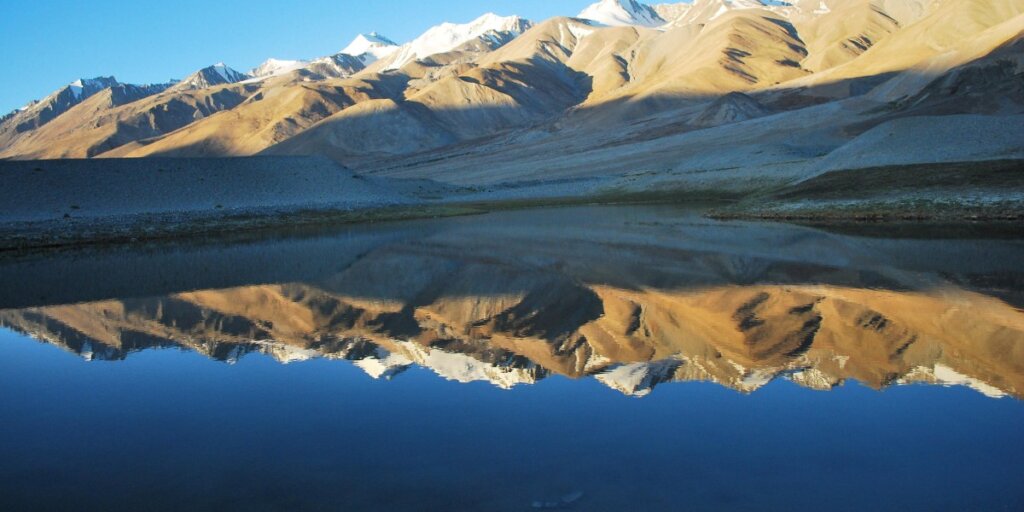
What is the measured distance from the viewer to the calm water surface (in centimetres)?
733

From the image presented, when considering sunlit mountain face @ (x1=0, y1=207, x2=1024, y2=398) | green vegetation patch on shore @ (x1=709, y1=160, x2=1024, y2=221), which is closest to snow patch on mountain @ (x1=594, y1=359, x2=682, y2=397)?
sunlit mountain face @ (x1=0, y1=207, x2=1024, y2=398)

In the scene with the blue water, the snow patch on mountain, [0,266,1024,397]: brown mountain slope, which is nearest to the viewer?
the blue water

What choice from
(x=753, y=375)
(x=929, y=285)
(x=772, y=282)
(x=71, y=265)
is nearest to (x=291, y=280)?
(x=71, y=265)

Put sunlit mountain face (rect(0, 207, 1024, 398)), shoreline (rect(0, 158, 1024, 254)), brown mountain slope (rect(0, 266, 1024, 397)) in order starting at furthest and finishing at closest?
shoreline (rect(0, 158, 1024, 254))
sunlit mountain face (rect(0, 207, 1024, 398))
brown mountain slope (rect(0, 266, 1024, 397))

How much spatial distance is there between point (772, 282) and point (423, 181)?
2818 inches

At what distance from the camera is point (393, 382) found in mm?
11453

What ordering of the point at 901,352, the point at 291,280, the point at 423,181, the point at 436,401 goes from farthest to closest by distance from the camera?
the point at 423,181 < the point at 291,280 < the point at 901,352 < the point at 436,401

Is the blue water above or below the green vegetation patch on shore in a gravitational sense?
above

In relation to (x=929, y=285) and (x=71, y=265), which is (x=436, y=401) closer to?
(x=929, y=285)

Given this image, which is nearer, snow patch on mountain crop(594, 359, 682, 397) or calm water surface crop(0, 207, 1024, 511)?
calm water surface crop(0, 207, 1024, 511)

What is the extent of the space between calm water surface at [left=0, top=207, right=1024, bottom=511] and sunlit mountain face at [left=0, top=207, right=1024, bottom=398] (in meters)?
0.09

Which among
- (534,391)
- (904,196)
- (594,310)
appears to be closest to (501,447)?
(534,391)

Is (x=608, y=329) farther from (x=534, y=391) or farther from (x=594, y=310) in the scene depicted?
(x=534, y=391)

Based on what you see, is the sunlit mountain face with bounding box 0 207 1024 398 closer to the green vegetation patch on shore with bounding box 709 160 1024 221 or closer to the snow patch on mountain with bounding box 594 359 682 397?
the snow patch on mountain with bounding box 594 359 682 397
